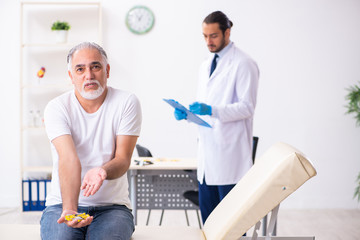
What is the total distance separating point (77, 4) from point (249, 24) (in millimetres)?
1684

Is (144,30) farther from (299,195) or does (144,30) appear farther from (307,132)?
(299,195)

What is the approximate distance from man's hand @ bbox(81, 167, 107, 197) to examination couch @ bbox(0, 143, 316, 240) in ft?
1.16

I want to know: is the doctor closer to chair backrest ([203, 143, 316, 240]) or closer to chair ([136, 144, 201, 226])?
chair backrest ([203, 143, 316, 240])

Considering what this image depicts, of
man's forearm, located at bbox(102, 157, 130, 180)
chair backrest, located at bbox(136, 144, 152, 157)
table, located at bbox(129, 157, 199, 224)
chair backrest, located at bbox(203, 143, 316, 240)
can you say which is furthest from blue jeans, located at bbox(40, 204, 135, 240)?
chair backrest, located at bbox(136, 144, 152, 157)

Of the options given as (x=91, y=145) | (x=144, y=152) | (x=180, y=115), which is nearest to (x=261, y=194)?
(x=91, y=145)

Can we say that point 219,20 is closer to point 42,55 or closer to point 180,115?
point 180,115

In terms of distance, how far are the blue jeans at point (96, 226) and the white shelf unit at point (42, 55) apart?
2.75 meters

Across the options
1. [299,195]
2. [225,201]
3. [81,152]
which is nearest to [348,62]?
[299,195]

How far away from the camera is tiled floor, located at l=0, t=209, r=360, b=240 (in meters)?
3.42

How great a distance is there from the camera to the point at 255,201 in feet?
4.88

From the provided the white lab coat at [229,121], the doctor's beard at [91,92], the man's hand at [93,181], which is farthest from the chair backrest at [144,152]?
the man's hand at [93,181]

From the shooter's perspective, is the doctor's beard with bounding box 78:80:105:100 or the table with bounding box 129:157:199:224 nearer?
the doctor's beard with bounding box 78:80:105:100

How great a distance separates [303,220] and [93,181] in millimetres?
2846

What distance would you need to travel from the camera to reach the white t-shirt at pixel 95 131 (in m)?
1.65
